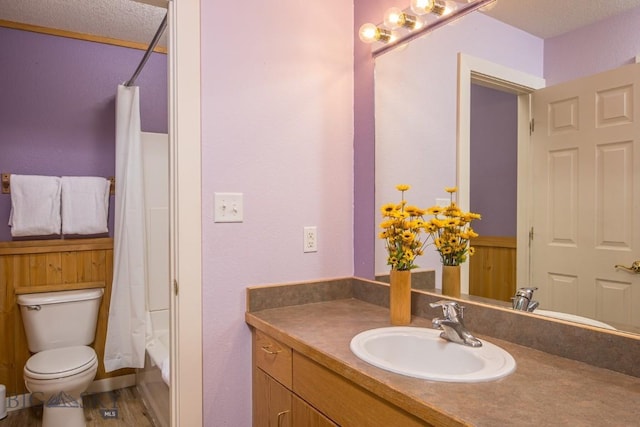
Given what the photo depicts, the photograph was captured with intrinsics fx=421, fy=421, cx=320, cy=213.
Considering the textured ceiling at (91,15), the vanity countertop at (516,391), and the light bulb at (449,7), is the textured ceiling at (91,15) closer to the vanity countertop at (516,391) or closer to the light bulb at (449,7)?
the light bulb at (449,7)

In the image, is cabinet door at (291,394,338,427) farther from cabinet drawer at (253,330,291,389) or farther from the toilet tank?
the toilet tank

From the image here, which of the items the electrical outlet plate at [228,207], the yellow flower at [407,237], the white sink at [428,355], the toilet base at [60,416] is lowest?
the toilet base at [60,416]

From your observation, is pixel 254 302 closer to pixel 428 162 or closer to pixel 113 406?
pixel 428 162

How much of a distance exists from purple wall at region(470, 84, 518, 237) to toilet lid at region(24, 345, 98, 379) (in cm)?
223

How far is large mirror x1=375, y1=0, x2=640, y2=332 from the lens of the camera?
41.6 inches

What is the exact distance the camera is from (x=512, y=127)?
131 cm

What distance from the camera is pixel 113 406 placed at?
266 centimetres

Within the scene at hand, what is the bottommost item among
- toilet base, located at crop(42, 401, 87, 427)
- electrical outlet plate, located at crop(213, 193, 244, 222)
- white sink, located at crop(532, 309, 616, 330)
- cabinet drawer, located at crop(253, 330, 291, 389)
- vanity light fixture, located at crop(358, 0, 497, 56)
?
toilet base, located at crop(42, 401, 87, 427)

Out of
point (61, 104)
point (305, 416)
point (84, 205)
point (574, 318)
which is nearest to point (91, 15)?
point (61, 104)

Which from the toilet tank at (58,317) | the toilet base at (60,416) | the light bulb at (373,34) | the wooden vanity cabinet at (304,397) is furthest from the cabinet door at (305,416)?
the toilet tank at (58,317)

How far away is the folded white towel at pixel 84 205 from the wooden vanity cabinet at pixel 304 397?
1.79m

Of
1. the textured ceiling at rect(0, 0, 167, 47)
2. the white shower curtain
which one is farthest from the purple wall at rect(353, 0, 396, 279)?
the white shower curtain

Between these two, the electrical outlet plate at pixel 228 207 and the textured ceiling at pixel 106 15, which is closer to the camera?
the textured ceiling at pixel 106 15

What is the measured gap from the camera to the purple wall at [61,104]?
2.68 metres
